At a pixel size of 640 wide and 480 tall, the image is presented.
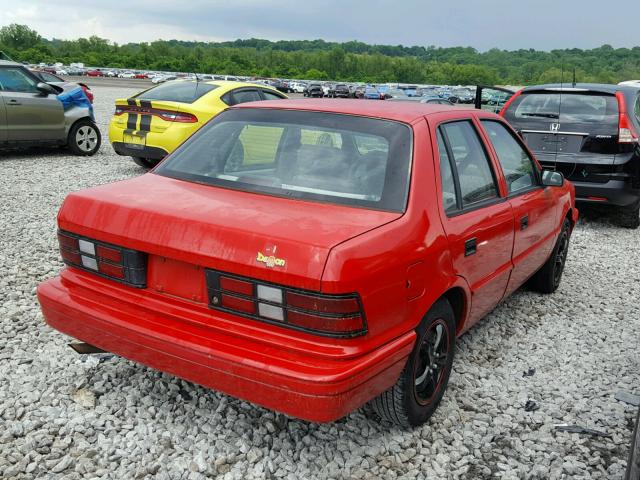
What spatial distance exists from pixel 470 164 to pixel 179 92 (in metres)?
6.85

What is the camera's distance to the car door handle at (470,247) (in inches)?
126

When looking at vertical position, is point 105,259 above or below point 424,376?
above

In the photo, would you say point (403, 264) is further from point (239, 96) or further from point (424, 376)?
point (239, 96)

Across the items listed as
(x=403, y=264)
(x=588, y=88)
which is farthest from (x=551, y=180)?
(x=588, y=88)

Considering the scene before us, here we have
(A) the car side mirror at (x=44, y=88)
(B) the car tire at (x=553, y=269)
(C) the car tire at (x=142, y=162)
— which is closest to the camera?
(B) the car tire at (x=553, y=269)

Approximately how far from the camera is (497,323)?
4.65m

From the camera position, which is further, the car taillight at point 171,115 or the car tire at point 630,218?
the car taillight at point 171,115

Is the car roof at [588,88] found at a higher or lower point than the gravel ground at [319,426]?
higher

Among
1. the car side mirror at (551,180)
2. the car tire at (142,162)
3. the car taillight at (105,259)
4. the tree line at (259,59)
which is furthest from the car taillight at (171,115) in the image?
the tree line at (259,59)

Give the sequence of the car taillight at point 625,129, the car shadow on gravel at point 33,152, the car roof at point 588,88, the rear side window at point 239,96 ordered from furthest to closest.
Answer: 1. the car shadow on gravel at point 33,152
2. the rear side window at point 239,96
3. the car roof at point 588,88
4. the car taillight at point 625,129

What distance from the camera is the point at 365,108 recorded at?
3395mm

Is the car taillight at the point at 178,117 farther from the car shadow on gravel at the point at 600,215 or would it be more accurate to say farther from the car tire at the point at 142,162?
the car shadow on gravel at the point at 600,215

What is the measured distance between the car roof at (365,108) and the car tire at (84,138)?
877 cm

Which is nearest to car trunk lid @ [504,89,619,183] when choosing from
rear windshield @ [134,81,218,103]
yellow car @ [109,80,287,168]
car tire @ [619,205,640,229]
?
car tire @ [619,205,640,229]
